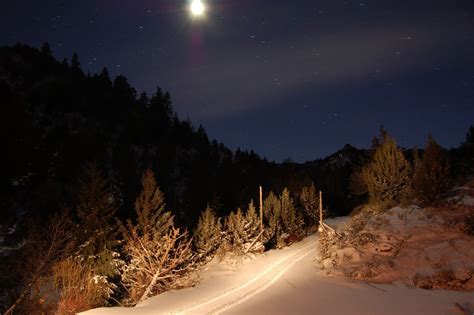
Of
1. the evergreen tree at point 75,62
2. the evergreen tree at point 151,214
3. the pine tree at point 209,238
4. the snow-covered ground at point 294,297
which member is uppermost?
the evergreen tree at point 75,62

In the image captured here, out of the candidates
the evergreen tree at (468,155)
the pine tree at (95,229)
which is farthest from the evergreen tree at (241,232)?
the evergreen tree at (468,155)

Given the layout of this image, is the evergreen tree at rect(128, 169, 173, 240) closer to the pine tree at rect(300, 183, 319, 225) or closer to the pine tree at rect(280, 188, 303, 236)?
the pine tree at rect(280, 188, 303, 236)

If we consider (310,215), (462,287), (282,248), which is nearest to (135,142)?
(310,215)

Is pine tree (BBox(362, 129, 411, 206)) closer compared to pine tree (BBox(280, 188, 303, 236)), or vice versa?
pine tree (BBox(362, 129, 411, 206))

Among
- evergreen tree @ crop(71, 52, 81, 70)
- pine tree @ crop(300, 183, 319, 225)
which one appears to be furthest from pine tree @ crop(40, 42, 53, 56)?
pine tree @ crop(300, 183, 319, 225)

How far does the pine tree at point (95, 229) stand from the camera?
29.7 metres

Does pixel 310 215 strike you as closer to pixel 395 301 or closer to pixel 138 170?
pixel 395 301

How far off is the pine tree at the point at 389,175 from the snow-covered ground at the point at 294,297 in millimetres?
22508

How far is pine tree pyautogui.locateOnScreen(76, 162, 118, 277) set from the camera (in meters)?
29.7

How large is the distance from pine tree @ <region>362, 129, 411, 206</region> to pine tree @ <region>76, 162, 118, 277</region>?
30.3 m

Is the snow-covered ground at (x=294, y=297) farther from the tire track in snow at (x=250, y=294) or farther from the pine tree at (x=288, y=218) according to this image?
the pine tree at (x=288, y=218)

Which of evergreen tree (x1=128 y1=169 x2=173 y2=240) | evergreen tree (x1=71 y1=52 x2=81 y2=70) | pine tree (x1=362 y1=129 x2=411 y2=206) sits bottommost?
evergreen tree (x1=128 y1=169 x2=173 y2=240)

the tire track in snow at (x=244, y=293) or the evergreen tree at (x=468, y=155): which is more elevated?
the evergreen tree at (x=468, y=155)

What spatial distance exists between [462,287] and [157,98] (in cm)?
11925
